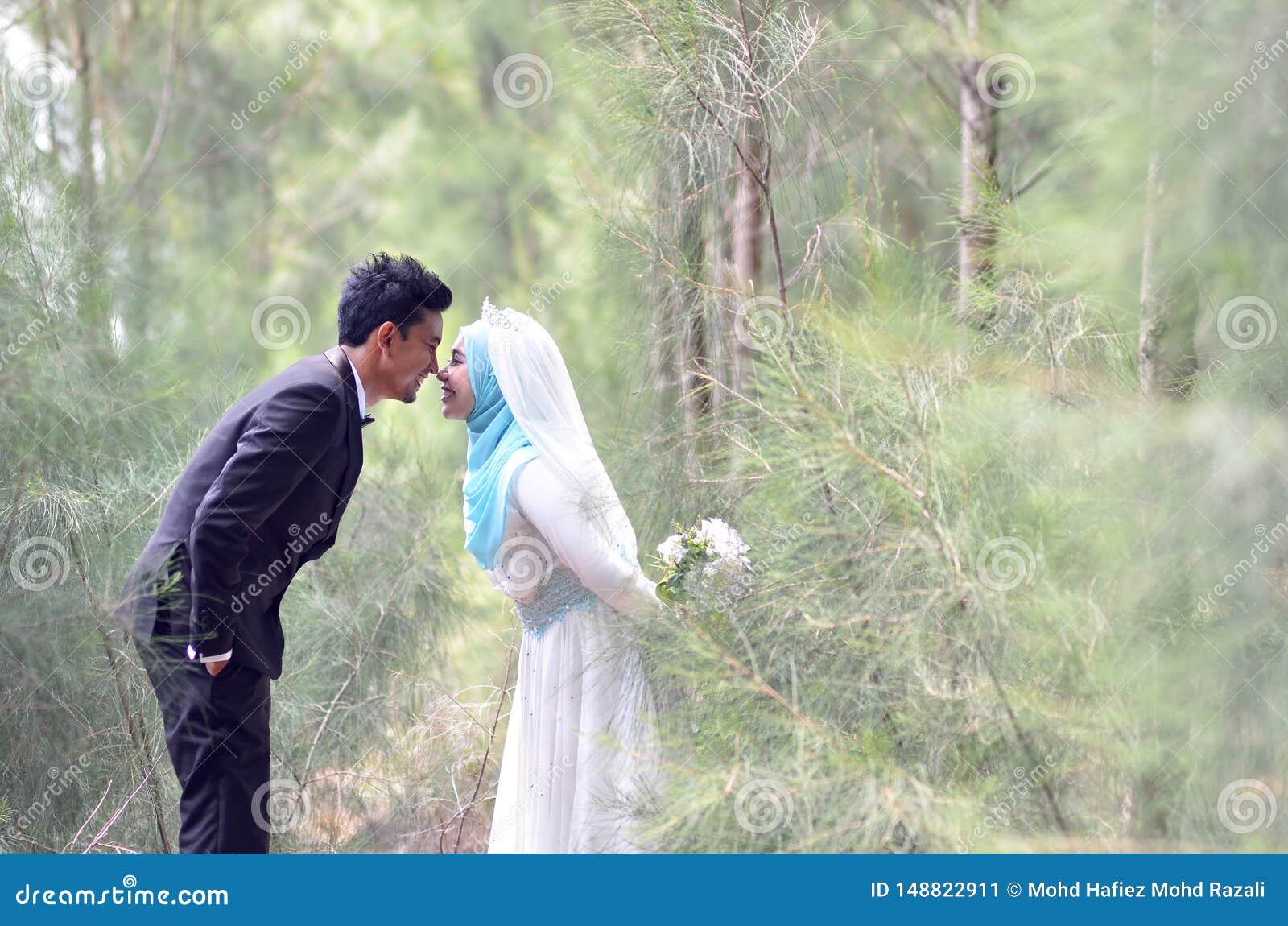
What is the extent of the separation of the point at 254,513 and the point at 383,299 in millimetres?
428

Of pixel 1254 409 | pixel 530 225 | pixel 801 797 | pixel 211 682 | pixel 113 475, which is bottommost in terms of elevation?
pixel 801 797

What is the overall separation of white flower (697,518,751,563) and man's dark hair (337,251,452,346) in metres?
0.65

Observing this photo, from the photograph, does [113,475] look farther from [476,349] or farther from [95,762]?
[476,349]

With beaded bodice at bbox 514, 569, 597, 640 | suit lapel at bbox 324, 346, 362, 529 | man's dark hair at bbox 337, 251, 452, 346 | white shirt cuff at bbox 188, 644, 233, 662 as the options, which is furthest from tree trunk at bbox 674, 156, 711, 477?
white shirt cuff at bbox 188, 644, 233, 662

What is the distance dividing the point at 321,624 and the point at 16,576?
0.84m

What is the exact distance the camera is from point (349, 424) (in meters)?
2.12

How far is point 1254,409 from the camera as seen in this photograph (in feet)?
5.09

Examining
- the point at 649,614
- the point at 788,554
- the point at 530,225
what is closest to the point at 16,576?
the point at 649,614

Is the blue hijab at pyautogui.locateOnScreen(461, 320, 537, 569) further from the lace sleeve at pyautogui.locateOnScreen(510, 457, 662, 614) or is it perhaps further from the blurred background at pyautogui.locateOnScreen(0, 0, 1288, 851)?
the blurred background at pyautogui.locateOnScreen(0, 0, 1288, 851)

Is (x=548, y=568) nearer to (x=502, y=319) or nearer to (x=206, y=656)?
(x=502, y=319)

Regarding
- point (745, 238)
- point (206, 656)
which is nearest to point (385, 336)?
point (206, 656)

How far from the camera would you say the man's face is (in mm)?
2129

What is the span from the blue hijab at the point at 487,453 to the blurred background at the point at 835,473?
0.62 ft

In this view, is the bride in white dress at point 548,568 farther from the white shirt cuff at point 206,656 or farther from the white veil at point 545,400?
the white shirt cuff at point 206,656
